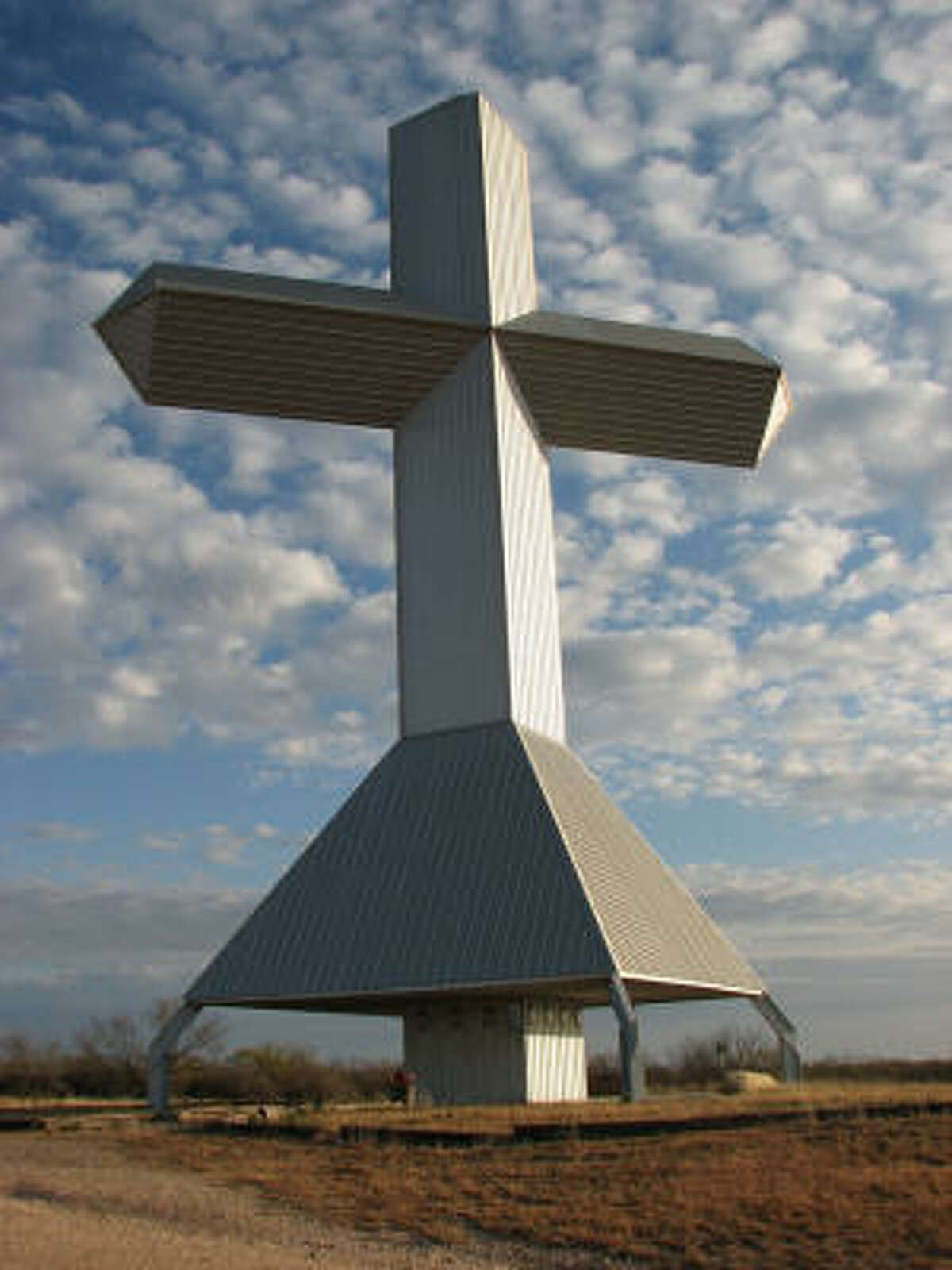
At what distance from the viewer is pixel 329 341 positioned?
2761cm

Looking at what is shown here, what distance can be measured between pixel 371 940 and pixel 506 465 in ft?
32.5

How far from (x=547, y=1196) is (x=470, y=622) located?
15.4 m

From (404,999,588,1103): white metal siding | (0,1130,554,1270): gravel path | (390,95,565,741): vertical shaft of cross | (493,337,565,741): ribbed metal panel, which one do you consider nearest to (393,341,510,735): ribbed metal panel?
(390,95,565,741): vertical shaft of cross

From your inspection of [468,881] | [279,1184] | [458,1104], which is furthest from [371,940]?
[279,1184]

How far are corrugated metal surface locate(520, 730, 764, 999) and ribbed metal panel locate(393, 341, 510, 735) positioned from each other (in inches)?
66.2

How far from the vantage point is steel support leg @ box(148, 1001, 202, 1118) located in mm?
23203

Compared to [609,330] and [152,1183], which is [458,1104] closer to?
[152,1183]

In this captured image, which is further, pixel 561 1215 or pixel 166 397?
pixel 166 397

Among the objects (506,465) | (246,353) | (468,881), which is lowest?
(468,881)

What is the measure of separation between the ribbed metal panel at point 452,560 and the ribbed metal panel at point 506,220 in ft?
5.17

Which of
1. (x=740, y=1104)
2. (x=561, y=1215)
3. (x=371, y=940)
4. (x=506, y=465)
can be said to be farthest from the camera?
(x=506, y=465)

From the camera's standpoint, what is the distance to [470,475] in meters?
28.5

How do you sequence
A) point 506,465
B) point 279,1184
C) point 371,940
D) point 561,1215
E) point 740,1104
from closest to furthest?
1. point 561,1215
2. point 279,1184
3. point 740,1104
4. point 371,940
5. point 506,465

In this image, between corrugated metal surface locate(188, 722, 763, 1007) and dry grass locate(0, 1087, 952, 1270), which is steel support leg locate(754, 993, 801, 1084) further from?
dry grass locate(0, 1087, 952, 1270)
